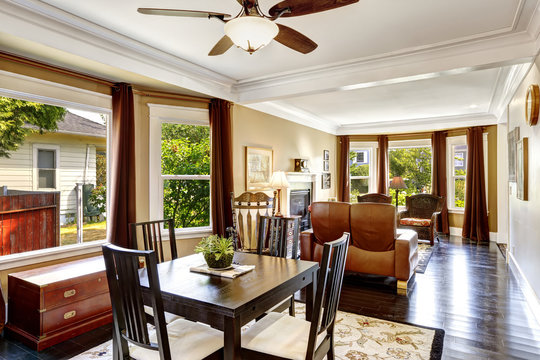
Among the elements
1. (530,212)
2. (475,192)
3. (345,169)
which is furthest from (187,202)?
(475,192)

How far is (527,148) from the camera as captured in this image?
355 centimetres

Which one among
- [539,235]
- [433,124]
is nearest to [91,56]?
[539,235]

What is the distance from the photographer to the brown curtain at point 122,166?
3789 millimetres

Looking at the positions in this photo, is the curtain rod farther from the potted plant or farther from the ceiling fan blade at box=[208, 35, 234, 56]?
the potted plant

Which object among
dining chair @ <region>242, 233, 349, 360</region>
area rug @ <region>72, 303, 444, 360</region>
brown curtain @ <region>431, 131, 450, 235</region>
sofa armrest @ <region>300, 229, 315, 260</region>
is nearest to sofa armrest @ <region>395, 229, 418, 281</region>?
area rug @ <region>72, 303, 444, 360</region>

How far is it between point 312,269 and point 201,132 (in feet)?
10.4

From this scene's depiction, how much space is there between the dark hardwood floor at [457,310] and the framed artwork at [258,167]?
2102 millimetres

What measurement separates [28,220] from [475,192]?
25.4ft

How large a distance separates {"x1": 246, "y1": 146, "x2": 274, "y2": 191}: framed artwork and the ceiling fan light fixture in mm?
3320

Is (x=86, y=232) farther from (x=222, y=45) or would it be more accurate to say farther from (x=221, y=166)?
(x=222, y=45)

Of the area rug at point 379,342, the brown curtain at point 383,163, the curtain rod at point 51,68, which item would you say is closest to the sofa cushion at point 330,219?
the area rug at point 379,342

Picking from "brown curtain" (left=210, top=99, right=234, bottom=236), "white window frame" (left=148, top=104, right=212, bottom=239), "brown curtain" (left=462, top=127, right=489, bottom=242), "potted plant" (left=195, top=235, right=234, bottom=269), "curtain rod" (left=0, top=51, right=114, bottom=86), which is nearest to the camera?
"potted plant" (left=195, top=235, right=234, bottom=269)

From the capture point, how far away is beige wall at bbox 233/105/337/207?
5.20 metres

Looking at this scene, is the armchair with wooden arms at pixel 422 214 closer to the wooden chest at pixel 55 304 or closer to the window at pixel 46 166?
the wooden chest at pixel 55 304
